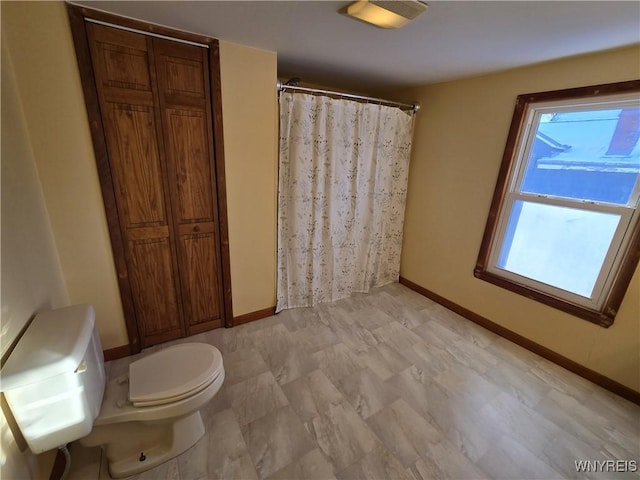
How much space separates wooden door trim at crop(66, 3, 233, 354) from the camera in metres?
1.38

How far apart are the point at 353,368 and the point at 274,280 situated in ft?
3.20

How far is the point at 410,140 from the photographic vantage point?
9.07ft

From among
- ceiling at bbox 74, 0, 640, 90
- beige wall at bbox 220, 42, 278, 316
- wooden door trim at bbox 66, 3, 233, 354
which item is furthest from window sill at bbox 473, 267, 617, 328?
wooden door trim at bbox 66, 3, 233, 354

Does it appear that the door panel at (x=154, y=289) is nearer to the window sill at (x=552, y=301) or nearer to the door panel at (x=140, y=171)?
the door panel at (x=140, y=171)

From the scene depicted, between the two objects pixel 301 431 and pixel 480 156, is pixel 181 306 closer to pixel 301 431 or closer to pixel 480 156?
pixel 301 431

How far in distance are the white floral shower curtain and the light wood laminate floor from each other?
52 cm

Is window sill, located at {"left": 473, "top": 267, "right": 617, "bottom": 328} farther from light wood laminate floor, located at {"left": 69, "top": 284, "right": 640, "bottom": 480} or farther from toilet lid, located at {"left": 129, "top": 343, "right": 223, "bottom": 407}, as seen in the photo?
toilet lid, located at {"left": 129, "top": 343, "right": 223, "bottom": 407}

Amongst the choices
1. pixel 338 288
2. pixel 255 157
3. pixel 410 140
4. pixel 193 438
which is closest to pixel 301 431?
pixel 193 438

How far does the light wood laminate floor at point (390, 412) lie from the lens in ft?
4.23

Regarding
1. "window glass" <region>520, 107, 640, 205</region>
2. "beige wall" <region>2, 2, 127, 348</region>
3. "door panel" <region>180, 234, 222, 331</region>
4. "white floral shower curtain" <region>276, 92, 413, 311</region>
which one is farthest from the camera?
"white floral shower curtain" <region>276, 92, 413, 311</region>

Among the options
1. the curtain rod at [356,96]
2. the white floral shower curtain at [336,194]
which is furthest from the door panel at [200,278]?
the curtain rod at [356,96]

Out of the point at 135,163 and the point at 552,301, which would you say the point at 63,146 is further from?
the point at 552,301

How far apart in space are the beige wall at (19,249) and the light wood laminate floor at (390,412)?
0.43 metres

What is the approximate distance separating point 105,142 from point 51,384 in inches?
48.5
